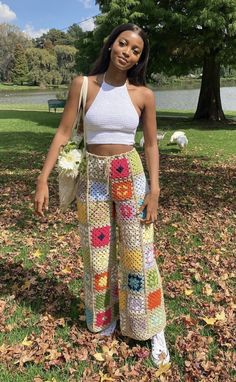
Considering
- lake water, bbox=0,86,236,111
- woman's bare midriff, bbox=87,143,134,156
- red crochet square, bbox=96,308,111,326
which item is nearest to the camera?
woman's bare midriff, bbox=87,143,134,156

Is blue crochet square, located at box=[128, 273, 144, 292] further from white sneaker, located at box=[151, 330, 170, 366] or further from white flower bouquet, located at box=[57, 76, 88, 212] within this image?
white flower bouquet, located at box=[57, 76, 88, 212]

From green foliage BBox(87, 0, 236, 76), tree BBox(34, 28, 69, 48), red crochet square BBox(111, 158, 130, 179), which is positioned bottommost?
red crochet square BBox(111, 158, 130, 179)

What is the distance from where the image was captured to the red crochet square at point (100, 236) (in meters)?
3.18

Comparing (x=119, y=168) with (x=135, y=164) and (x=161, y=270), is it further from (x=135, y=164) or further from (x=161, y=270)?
(x=161, y=270)

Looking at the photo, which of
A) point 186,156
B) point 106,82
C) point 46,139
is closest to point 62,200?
point 106,82

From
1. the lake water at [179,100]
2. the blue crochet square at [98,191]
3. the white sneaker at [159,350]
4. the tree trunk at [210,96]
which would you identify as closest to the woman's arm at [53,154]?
the blue crochet square at [98,191]

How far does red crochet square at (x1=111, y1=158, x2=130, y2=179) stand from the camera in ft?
9.87

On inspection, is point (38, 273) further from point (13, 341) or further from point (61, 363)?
point (61, 363)

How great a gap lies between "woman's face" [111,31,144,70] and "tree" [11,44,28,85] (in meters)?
91.6

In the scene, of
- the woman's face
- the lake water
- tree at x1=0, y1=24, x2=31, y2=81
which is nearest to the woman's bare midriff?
the woman's face

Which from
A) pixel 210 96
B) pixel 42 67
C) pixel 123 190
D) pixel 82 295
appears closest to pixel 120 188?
pixel 123 190

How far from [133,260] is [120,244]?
0.51ft

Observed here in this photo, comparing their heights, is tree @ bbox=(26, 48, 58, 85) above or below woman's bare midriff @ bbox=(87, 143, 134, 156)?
below

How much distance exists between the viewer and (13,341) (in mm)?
3641
